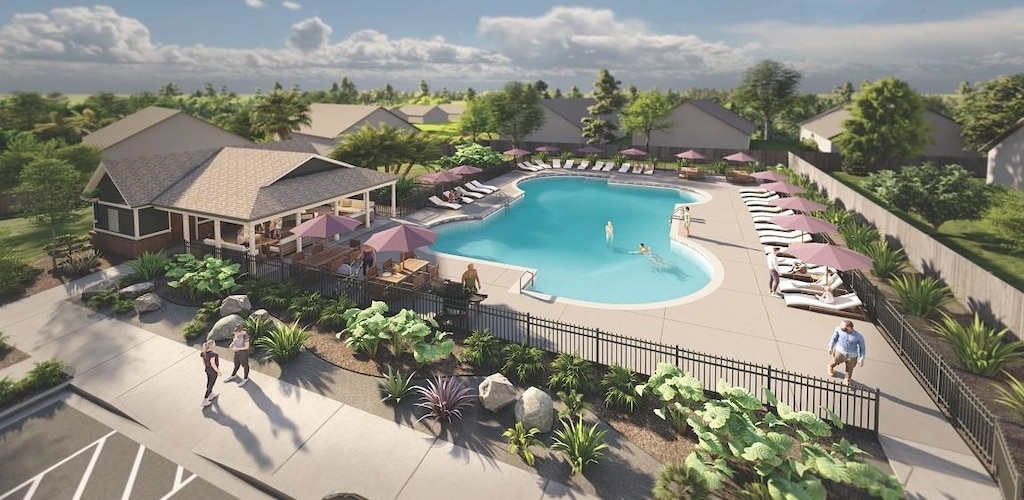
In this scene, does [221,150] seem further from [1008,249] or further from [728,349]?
[1008,249]

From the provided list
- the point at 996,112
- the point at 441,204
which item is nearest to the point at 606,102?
the point at 996,112

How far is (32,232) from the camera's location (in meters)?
29.2

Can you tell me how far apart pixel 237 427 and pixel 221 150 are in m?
20.7

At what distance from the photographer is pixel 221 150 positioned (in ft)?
90.4

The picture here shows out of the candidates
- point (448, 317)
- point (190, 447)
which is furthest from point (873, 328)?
point (190, 447)

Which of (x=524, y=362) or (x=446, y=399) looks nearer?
(x=446, y=399)

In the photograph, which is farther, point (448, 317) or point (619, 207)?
point (619, 207)

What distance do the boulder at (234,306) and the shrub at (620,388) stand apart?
467 inches

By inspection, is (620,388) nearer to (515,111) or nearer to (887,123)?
(887,123)

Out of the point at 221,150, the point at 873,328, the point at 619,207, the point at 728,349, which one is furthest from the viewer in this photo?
the point at 619,207

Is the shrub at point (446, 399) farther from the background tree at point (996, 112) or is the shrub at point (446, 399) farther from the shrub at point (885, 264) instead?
the background tree at point (996, 112)

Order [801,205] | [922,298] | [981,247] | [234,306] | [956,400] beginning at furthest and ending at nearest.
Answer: [801,205], [981,247], [234,306], [922,298], [956,400]

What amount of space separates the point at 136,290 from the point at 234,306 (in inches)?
188

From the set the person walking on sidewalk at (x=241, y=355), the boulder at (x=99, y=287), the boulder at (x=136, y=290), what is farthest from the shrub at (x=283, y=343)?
the boulder at (x=99, y=287)
